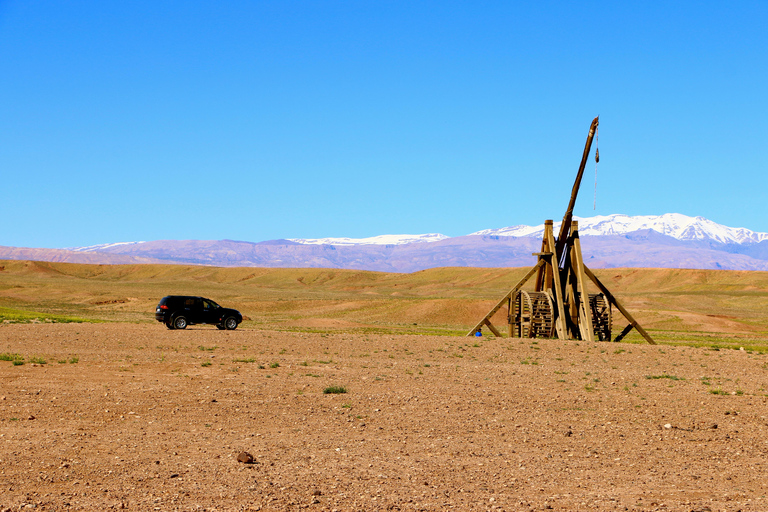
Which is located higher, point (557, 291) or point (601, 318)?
point (557, 291)

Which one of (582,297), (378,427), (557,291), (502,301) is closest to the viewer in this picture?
(378,427)

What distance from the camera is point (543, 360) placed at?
22469mm

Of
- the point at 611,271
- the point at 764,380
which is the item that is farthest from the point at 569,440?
the point at 611,271

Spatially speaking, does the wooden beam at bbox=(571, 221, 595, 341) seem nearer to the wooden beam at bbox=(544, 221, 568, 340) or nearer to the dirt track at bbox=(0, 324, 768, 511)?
the wooden beam at bbox=(544, 221, 568, 340)

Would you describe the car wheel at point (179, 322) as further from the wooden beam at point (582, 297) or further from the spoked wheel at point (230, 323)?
the wooden beam at point (582, 297)

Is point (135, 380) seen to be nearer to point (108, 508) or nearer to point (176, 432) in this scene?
point (176, 432)

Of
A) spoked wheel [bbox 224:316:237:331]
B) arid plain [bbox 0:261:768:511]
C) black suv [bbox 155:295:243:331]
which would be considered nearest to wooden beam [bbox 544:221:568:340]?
arid plain [bbox 0:261:768:511]

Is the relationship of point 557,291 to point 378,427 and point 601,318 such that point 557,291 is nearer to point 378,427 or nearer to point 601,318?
point 601,318

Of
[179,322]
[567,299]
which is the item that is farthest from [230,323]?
[567,299]

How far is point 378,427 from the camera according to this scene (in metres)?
12.3

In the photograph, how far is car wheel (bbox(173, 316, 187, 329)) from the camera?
116 ft

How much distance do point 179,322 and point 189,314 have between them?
632mm

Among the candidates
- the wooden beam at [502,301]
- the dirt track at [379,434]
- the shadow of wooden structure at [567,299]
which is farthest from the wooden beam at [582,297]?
the dirt track at [379,434]

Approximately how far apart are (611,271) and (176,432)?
158 metres
